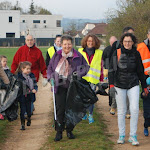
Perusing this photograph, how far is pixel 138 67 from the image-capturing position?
20.9 feet

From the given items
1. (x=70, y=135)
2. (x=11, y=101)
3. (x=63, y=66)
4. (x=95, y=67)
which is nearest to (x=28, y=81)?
(x=11, y=101)

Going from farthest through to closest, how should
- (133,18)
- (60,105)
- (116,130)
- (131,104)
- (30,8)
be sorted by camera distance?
1. (30,8)
2. (133,18)
3. (116,130)
4. (60,105)
5. (131,104)

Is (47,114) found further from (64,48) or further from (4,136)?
(64,48)

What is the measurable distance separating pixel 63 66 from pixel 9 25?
3021 inches

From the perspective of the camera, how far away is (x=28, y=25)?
94.4 m

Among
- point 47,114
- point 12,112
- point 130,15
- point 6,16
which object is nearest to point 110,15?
point 130,15

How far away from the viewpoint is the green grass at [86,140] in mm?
6188

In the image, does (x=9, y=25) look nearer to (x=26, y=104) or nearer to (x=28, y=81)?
(x=28, y=81)

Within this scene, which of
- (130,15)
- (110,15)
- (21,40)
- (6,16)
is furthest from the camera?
(6,16)

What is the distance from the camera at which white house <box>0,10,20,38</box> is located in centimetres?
8031

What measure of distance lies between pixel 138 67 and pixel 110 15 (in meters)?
17.0

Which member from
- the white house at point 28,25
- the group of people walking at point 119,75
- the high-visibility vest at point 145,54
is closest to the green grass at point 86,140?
the group of people walking at point 119,75

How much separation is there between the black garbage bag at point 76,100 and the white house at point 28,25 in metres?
67.3

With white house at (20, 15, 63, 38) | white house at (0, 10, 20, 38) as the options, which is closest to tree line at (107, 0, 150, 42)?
white house at (0, 10, 20, 38)
